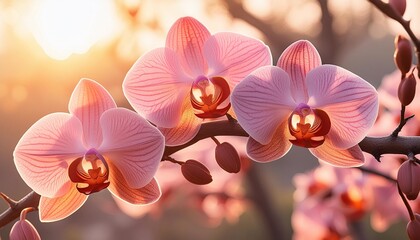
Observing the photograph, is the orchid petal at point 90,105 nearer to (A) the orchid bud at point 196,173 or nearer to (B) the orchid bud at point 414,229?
(A) the orchid bud at point 196,173

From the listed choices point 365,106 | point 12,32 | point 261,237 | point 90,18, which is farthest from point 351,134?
point 261,237

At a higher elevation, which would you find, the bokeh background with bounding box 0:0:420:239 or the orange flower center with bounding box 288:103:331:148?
the orange flower center with bounding box 288:103:331:148

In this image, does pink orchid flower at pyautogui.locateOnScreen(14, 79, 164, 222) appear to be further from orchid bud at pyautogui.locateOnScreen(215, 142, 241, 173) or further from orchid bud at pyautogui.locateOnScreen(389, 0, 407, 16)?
orchid bud at pyautogui.locateOnScreen(389, 0, 407, 16)

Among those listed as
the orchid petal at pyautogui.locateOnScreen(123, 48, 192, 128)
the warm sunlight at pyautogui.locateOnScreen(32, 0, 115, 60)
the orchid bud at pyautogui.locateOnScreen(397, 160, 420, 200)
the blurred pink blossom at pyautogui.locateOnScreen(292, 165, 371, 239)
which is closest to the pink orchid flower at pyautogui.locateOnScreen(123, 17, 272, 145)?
the orchid petal at pyautogui.locateOnScreen(123, 48, 192, 128)

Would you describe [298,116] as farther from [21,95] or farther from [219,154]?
[21,95]

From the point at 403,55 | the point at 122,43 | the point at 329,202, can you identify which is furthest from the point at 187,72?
the point at 122,43

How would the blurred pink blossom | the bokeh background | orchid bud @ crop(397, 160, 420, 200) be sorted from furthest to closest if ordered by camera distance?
the bokeh background
the blurred pink blossom
orchid bud @ crop(397, 160, 420, 200)

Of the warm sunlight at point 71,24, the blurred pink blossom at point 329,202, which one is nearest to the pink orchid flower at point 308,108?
the blurred pink blossom at point 329,202
